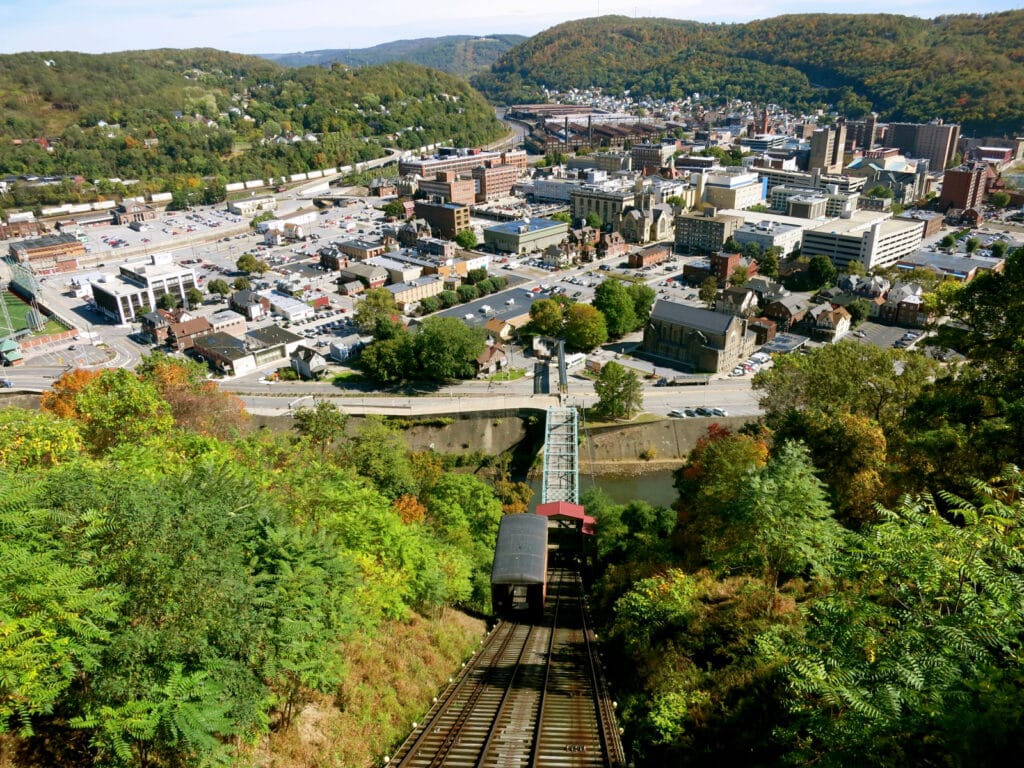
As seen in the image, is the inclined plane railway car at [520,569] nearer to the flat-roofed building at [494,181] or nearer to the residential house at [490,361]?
the residential house at [490,361]

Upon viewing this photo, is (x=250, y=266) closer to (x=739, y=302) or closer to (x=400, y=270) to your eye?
(x=400, y=270)

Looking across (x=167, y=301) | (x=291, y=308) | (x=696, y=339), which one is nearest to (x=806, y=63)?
(x=696, y=339)

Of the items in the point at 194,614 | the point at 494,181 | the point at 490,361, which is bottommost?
the point at 490,361

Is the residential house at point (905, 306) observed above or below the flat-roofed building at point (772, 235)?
below

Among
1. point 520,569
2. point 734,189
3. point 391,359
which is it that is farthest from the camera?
point 734,189

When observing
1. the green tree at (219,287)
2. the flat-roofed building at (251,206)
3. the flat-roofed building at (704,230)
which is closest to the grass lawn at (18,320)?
the green tree at (219,287)

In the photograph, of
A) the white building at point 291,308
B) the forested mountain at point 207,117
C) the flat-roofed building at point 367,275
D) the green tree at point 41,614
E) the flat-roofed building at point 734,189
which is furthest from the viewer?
the forested mountain at point 207,117

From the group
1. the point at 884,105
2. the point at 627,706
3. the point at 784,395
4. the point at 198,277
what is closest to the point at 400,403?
the point at 784,395
